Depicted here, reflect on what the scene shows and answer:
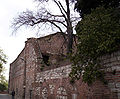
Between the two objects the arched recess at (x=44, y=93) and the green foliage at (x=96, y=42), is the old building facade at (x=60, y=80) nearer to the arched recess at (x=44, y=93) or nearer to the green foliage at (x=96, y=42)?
the arched recess at (x=44, y=93)

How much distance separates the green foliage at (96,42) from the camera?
233 inches

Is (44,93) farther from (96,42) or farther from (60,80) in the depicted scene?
(96,42)

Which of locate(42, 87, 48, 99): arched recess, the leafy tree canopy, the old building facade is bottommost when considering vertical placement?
locate(42, 87, 48, 99): arched recess

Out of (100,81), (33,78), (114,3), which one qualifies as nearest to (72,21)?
(114,3)

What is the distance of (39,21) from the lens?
Result: 13.7 metres

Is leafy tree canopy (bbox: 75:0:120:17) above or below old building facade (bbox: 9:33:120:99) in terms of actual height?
above

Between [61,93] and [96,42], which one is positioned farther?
[61,93]

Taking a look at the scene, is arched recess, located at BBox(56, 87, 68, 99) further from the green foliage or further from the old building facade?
the green foliage

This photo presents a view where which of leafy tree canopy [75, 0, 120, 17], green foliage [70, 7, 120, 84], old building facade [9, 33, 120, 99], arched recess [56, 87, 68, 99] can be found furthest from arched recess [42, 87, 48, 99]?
leafy tree canopy [75, 0, 120, 17]

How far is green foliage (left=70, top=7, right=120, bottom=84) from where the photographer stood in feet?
19.4

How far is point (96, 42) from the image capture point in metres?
6.09

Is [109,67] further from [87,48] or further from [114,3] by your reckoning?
[114,3]

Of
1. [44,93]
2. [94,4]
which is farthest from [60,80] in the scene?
[94,4]

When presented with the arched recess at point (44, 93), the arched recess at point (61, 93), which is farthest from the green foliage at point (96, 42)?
the arched recess at point (44, 93)
